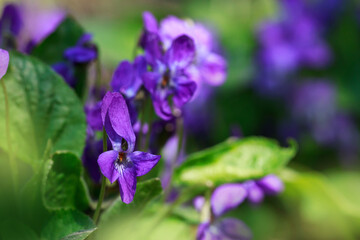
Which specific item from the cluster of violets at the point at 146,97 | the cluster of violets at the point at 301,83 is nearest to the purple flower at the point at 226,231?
the cluster of violets at the point at 146,97

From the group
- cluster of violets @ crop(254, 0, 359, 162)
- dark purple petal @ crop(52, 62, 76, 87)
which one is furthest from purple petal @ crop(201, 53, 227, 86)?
cluster of violets @ crop(254, 0, 359, 162)

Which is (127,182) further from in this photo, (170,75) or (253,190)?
(253,190)

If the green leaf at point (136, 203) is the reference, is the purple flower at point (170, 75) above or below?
above

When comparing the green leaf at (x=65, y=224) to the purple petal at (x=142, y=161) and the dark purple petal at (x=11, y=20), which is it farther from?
the dark purple petal at (x=11, y=20)

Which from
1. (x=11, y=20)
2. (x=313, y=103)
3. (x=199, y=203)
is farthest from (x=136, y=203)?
(x=313, y=103)

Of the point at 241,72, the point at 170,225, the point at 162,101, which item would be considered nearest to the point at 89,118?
the point at 162,101

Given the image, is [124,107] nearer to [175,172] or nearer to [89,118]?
[89,118]

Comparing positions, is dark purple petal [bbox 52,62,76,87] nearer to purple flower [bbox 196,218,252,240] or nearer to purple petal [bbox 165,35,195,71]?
purple petal [bbox 165,35,195,71]
